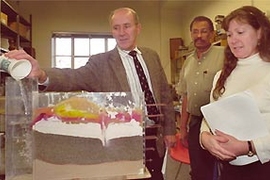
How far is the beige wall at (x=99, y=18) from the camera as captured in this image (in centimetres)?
588

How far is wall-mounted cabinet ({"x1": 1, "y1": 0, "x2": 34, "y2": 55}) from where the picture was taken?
398 cm

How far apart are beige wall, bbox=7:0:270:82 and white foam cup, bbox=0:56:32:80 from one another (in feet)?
16.5

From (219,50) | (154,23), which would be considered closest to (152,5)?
(154,23)

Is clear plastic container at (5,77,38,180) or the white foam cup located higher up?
the white foam cup

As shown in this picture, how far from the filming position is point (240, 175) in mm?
1140

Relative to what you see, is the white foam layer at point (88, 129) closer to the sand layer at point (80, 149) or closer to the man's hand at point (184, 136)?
the sand layer at point (80, 149)

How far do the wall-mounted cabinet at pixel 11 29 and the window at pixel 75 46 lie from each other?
815 mm

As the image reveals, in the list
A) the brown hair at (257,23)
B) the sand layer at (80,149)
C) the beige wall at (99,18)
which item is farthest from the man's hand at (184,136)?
the beige wall at (99,18)

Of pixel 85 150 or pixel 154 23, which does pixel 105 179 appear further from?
pixel 154 23

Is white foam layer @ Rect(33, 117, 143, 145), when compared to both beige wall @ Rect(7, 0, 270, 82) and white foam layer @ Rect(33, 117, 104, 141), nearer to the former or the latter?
white foam layer @ Rect(33, 117, 104, 141)

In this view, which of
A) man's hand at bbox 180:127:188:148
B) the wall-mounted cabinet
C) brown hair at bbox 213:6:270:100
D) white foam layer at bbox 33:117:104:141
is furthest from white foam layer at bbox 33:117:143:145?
A: the wall-mounted cabinet

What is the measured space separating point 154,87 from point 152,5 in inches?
203

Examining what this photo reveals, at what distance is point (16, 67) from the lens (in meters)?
0.79

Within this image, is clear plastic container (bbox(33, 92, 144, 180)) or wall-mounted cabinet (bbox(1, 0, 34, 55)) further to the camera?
wall-mounted cabinet (bbox(1, 0, 34, 55))
